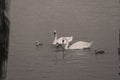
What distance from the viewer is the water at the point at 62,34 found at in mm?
1504

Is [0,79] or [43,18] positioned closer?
[0,79]

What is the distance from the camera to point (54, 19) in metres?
1.58

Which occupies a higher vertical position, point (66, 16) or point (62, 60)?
point (66, 16)

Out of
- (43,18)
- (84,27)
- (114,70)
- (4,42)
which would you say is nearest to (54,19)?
(43,18)

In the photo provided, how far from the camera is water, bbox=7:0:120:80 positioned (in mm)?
→ 1504

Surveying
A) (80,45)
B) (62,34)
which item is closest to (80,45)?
(80,45)

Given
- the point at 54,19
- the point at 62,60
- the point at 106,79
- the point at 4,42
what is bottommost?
the point at 106,79

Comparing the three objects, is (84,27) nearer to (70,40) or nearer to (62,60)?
(70,40)

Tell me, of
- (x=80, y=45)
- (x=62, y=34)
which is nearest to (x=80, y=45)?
(x=80, y=45)

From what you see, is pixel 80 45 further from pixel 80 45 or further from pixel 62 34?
pixel 62 34

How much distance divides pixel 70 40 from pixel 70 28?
0.08 metres

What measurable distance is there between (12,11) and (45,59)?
1.21 feet

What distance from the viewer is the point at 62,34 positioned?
1.56 meters

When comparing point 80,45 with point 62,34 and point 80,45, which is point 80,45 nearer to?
point 80,45
